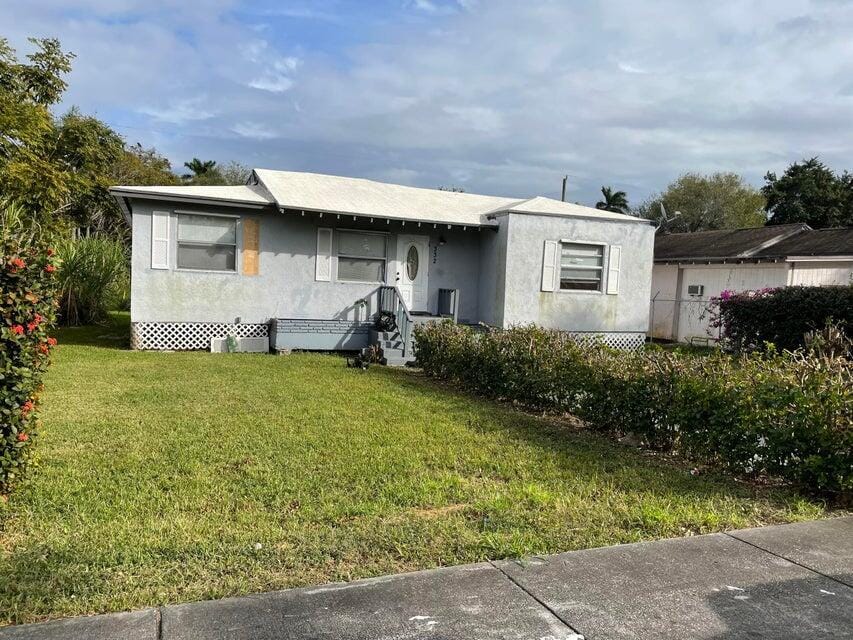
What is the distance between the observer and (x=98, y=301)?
1734 centimetres

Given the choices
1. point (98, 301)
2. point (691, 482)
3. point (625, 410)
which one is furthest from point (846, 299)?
point (98, 301)

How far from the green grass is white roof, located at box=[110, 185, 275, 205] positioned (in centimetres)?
533

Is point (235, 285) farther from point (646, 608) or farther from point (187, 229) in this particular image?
point (646, 608)

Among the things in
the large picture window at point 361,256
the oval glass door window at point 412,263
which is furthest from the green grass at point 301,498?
the oval glass door window at point 412,263

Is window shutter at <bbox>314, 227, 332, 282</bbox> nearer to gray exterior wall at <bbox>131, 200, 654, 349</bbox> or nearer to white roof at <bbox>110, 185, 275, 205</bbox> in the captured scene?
gray exterior wall at <bbox>131, 200, 654, 349</bbox>

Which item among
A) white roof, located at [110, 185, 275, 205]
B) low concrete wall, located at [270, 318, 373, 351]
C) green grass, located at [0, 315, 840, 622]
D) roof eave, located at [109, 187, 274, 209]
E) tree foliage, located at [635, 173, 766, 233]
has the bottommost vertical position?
green grass, located at [0, 315, 840, 622]

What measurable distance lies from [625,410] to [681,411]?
81cm

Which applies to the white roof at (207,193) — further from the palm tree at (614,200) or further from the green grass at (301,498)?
the palm tree at (614,200)

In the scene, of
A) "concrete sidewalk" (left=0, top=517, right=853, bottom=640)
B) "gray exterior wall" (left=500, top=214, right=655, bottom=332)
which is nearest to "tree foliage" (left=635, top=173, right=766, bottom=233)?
"gray exterior wall" (left=500, top=214, right=655, bottom=332)

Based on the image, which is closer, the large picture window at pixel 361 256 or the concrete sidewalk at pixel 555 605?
the concrete sidewalk at pixel 555 605

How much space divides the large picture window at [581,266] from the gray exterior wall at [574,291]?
0.16m

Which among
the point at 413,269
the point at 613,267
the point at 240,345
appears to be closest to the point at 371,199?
the point at 413,269

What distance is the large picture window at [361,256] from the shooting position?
14344mm

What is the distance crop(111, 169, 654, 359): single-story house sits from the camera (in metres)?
13.0
